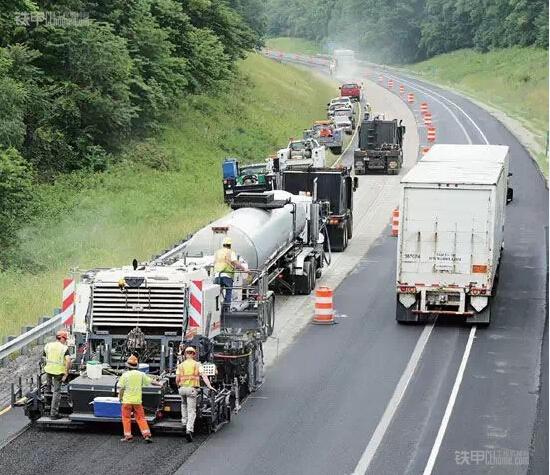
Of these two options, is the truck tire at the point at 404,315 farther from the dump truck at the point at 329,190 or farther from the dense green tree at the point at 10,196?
the dense green tree at the point at 10,196

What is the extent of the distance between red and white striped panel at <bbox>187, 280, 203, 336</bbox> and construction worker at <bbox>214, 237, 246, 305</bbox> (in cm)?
269

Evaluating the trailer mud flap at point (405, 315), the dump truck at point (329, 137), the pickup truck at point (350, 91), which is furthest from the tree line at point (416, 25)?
the trailer mud flap at point (405, 315)

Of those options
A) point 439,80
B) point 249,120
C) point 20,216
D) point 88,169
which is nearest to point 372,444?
point 20,216

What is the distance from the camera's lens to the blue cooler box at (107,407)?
20.6 meters

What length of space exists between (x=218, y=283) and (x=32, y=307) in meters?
Answer: 7.62

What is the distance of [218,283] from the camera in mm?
24641

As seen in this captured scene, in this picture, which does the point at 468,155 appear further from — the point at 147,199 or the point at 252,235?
the point at 147,199

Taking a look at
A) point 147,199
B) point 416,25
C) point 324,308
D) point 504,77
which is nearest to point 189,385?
point 324,308

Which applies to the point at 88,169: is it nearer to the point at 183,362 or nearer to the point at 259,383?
the point at 259,383

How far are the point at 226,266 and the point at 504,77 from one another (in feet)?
338

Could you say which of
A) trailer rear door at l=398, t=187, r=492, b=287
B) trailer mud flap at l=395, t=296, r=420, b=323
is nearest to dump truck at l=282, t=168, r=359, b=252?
trailer mud flap at l=395, t=296, r=420, b=323

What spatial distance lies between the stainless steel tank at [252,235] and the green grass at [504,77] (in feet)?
142

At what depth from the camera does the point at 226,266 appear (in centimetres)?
2552

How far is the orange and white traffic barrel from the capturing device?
3103cm
